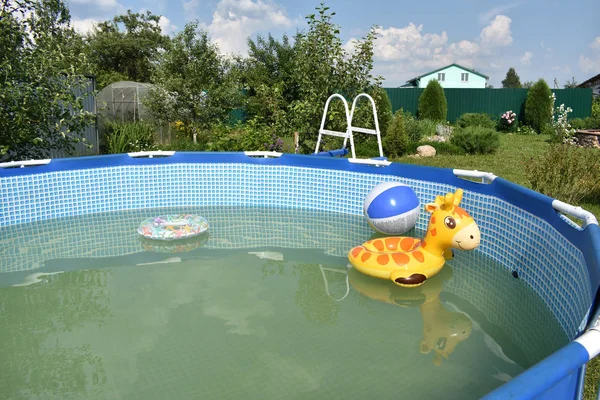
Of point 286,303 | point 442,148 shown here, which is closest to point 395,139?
point 442,148

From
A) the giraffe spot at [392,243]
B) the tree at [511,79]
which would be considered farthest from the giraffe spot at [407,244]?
the tree at [511,79]

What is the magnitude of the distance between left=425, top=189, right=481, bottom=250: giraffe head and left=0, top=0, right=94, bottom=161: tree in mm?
5236

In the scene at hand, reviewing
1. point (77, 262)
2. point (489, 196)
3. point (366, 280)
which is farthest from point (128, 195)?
point (489, 196)

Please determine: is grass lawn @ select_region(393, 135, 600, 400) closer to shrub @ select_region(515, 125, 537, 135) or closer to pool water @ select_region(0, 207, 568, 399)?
pool water @ select_region(0, 207, 568, 399)

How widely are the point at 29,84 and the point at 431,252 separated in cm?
580

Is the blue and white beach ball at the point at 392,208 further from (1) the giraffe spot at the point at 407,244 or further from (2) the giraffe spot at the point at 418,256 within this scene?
(2) the giraffe spot at the point at 418,256

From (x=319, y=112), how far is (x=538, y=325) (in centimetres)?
581

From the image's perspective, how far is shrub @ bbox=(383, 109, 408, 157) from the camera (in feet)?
35.2

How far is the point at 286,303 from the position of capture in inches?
147

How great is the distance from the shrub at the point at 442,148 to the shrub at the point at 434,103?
6.67 meters

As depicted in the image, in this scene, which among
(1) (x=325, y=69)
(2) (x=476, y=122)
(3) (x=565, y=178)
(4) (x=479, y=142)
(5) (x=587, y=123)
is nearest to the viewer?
(3) (x=565, y=178)

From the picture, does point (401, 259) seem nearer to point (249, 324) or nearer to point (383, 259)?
point (383, 259)

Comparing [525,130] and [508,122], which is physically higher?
[508,122]

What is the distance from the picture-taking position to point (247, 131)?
998 cm
